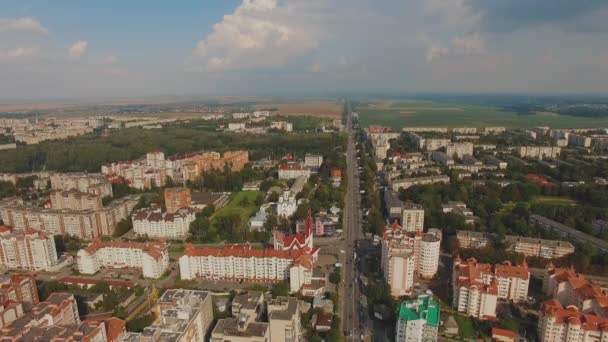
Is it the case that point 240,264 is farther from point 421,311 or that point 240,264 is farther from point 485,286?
point 485,286

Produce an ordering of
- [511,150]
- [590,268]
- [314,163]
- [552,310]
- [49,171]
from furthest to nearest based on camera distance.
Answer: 1. [511,150]
2. [314,163]
3. [49,171]
4. [590,268]
5. [552,310]

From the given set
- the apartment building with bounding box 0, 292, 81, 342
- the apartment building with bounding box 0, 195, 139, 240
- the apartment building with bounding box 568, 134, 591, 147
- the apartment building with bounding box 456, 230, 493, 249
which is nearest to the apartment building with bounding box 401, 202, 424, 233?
the apartment building with bounding box 456, 230, 493, 249

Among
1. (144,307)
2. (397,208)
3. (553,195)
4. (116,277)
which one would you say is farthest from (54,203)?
(553,195)

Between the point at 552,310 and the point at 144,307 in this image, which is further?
the point at 144,307

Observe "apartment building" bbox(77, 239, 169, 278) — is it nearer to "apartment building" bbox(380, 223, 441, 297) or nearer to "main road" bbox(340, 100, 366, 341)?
"main road" bbox(340, 100, 366, 341)

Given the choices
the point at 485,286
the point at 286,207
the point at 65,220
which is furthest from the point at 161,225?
the point at 485,286

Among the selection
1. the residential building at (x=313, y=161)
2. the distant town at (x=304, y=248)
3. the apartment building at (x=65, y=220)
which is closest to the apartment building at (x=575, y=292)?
the distant town at (x=304, y=248)

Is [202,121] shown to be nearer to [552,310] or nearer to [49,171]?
[49,171]
